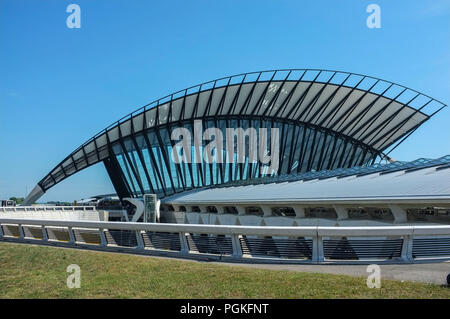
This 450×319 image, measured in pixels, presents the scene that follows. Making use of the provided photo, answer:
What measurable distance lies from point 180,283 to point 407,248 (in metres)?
5.91

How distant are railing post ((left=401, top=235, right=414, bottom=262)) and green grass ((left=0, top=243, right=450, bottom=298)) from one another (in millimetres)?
2589

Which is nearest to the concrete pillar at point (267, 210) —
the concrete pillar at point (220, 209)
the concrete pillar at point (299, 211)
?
the concrete pillar at point (299, 211)

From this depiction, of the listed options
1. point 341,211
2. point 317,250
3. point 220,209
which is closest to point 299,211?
point 341,211

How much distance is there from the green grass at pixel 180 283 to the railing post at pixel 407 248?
259 cm

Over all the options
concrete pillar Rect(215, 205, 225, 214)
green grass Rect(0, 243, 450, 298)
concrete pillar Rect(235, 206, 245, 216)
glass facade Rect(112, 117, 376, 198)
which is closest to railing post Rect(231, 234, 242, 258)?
green grass Rect(0, 243, 450, 298)

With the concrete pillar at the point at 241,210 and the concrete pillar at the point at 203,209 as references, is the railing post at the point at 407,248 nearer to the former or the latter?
the concrete pillar at the point at 241,210

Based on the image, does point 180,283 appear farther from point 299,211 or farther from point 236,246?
point 299,211

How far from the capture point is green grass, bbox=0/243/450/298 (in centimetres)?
645

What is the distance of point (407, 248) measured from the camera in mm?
9516

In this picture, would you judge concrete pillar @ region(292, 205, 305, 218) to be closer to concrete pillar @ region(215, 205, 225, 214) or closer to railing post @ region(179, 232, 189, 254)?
concrete pillar @ region(215, 205, 225, 214)

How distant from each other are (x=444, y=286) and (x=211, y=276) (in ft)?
14.4

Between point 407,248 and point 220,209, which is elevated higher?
point 407,248

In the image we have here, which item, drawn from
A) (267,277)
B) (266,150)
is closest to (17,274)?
(267,277)

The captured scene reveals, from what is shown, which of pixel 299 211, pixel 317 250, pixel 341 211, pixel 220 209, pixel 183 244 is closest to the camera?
pixel 317 250
